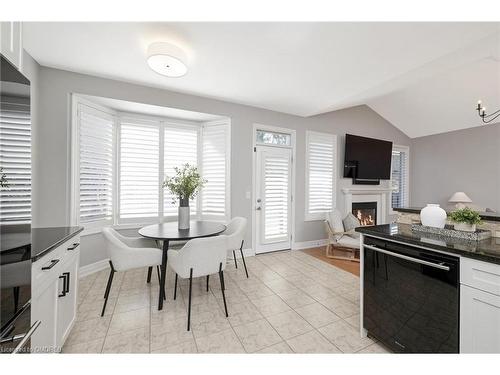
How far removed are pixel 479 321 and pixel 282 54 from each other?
262 cm

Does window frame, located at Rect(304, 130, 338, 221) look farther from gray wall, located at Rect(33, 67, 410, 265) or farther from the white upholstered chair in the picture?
the white upholstered chair

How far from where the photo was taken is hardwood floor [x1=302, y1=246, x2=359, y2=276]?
3.30 m

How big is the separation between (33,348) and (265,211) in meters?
3.28

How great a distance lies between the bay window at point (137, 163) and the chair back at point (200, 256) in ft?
3.20

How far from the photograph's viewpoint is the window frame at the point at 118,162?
278 cm

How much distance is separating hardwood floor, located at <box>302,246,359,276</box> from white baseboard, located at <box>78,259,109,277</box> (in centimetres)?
344

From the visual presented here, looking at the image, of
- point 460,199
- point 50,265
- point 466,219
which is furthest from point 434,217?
point 460,199

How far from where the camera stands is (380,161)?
5.18 metres

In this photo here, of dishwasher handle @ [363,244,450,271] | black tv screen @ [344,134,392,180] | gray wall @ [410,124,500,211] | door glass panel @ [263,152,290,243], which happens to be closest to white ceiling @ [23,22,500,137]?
door glass panel @ [263,152,290,243]

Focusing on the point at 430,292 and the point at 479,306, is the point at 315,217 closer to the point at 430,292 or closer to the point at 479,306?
the point at 430,292

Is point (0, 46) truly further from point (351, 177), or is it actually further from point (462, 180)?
point (462, 180)

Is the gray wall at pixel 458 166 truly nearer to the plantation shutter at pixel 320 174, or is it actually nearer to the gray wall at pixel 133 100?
the gray wall at pixel 133 100

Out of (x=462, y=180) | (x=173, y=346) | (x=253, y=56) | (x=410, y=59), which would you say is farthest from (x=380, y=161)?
(x=173, y=346)

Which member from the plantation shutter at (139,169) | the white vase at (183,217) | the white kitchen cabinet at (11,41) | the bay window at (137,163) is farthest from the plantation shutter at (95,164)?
the white kitchen cabinet at (11,41)
